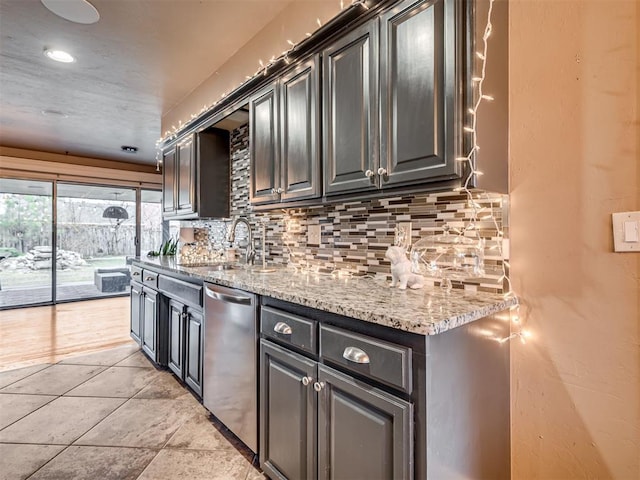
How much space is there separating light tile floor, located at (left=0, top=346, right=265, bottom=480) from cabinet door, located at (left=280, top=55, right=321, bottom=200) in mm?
1443

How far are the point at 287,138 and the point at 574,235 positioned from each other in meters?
1.44

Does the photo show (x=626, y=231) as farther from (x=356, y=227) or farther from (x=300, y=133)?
(x=300, y=133)

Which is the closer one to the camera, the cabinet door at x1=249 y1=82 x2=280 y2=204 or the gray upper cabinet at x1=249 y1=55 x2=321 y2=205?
the gray upper cabinet at x1=249 y1=55 x2=321 y2=205

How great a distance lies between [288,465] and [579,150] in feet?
5.35

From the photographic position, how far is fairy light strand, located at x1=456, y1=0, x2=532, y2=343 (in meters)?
1.16

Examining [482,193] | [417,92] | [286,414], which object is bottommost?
[286,414]

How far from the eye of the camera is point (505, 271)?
1342 millimetres

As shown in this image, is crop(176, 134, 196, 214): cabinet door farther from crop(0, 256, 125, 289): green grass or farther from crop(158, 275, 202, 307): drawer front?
crop(0, 256, 125, 289): green grass

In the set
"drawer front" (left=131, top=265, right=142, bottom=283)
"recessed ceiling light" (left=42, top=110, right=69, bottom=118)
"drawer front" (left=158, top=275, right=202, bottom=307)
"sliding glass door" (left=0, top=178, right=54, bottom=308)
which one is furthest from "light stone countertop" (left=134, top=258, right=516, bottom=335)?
"sliding glass door" (left=0, top=178, right=54, bottom=308)

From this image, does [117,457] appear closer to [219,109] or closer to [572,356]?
[572,356]

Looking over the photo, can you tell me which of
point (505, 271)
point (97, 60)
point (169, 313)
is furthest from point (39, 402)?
point (505, 271)

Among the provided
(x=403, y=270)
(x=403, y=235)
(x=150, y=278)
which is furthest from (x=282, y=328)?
(x=150, y=278)

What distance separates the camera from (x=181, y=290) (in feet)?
7.63

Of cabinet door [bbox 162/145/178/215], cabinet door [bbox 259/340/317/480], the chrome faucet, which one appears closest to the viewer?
cabinet door [bbox 259/340/317/480]
